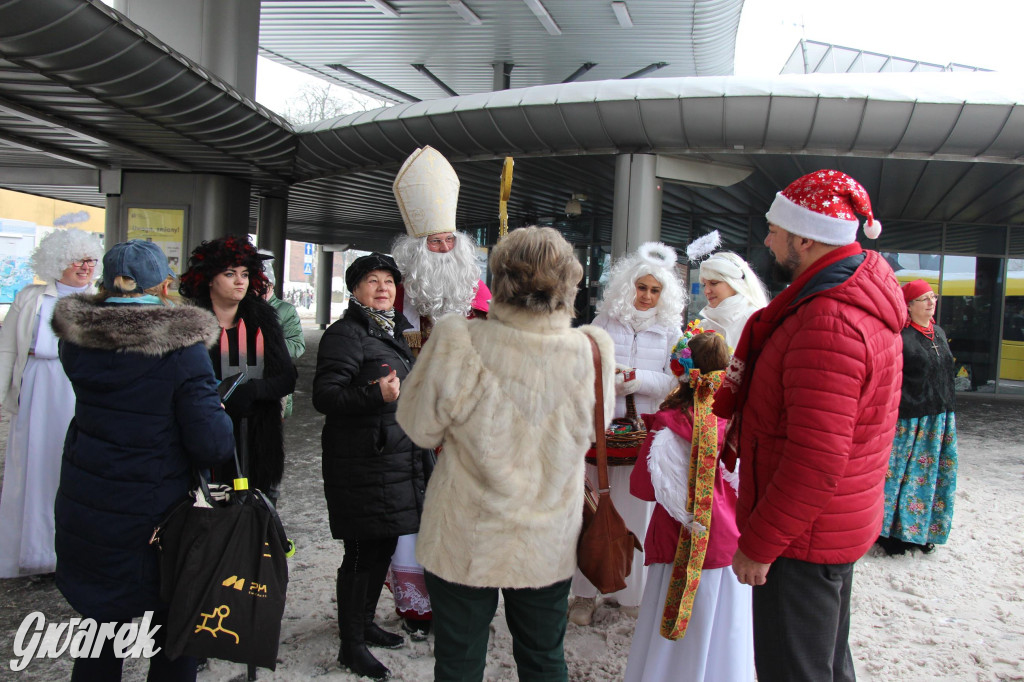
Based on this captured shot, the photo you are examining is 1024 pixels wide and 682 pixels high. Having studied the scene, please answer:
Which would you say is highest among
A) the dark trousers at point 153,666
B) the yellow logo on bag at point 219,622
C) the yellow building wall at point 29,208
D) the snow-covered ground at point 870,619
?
the yellow building wall at point 29,208

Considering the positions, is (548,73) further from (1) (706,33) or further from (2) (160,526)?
→ (2) (160,526)

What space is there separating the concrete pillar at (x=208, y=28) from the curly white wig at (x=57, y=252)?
5.35m

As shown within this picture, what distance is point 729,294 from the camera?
360cm

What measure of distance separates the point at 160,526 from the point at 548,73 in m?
14.5

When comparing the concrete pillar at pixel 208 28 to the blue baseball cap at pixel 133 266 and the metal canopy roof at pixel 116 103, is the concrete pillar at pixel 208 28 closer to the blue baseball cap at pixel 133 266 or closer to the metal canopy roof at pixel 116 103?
the metal canopy roof at pixel 116 103

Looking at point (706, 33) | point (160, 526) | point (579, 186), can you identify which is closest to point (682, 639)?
point (160, 526)

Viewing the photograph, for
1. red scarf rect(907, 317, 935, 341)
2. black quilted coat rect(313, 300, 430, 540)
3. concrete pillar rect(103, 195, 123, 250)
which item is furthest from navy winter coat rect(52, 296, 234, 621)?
concrete pillar rect(103, 195, 123, 250)

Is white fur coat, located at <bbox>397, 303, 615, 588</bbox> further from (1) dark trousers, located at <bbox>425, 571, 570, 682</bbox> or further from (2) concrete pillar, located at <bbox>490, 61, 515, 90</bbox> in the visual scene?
(2) concrete pillar, located at <bbox>490, 61, 515, 90</bbox>

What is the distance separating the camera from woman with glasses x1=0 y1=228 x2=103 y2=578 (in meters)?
3.52

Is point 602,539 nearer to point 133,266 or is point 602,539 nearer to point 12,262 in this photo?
point 133,266

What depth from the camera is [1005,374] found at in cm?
1277

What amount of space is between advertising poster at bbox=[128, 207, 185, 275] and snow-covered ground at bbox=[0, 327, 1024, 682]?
5.39 m

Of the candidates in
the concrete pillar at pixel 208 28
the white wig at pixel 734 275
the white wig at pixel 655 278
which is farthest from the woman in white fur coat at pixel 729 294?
the concrete pillar at pixel 208 28

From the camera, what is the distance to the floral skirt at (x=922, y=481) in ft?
14.4
